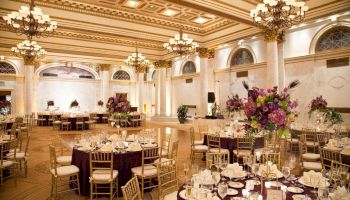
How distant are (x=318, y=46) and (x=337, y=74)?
145 cm

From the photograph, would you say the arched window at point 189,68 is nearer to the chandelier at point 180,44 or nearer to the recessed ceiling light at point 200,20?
the recessed ceiling light at point 200,20

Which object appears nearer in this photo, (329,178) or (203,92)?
(329,178)

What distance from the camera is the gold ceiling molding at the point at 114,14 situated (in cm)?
899

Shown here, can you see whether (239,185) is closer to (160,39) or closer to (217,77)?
(160,39)

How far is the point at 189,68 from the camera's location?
686 inches

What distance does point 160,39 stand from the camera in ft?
42.4

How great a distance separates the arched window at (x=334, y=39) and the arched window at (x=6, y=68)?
20.2 m

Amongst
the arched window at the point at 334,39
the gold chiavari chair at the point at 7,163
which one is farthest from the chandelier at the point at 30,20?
the arched window at the point at 334,39

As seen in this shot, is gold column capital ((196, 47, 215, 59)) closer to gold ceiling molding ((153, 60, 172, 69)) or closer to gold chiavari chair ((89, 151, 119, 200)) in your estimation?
gold ceiling molding ((153, 60, 172, 69))

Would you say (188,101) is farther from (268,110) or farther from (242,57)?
(268,110)

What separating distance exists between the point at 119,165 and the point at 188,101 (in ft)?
43.1

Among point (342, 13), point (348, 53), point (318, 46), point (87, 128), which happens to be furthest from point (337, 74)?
point (87, 128)

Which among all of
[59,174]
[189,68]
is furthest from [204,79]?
[59,174]

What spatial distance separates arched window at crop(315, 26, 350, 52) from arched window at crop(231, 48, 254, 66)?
3479mm
